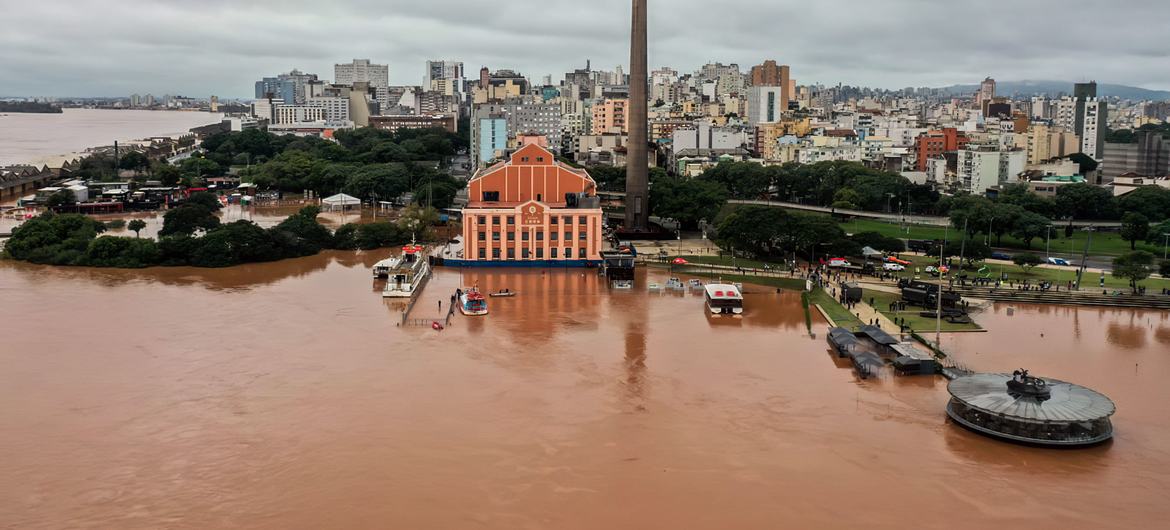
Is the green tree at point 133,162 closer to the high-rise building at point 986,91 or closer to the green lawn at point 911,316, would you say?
the green lawn at point 911,316

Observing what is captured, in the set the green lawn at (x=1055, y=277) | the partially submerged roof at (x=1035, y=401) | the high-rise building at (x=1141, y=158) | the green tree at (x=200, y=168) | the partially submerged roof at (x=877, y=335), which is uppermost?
the high-rise building at (x=1141, y=158)

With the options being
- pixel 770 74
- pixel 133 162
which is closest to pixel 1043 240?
pixel 133 162

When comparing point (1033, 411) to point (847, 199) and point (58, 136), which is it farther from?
point (58, 136)

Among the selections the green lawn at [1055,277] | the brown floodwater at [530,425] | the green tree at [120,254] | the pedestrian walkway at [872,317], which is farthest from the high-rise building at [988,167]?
the green tree at [120,254]

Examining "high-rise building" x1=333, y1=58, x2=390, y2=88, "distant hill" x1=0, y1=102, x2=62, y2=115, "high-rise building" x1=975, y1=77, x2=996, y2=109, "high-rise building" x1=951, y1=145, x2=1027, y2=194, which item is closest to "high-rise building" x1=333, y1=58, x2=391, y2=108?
"high-rise building" x1=333, y1=58, x2=390, y2=88

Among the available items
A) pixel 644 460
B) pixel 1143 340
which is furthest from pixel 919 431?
pixel 1143 340

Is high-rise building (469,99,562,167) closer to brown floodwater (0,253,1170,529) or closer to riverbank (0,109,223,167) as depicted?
riverbank (0,109,223,167)

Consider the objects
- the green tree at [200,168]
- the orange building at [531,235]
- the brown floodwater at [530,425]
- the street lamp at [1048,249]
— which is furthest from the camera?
the green tree at [200,168]
